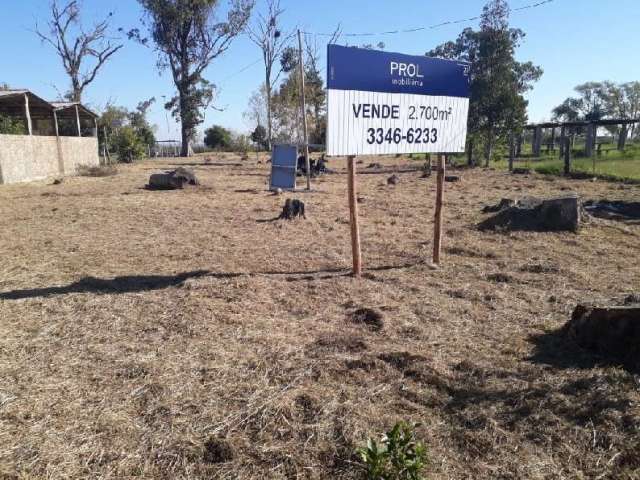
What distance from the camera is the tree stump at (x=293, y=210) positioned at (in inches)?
396

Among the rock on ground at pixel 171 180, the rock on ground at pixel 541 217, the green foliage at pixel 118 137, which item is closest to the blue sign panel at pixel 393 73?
the rock on ground at pixel 541 217

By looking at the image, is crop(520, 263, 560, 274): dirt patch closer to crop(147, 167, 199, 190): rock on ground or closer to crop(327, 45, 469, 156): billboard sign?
crop(327, 45, 469, 156): billboard sign

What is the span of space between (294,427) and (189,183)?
47.5 feet

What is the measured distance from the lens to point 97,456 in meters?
2.62

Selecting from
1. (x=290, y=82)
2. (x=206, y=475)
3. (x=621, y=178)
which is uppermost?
(x=290, y=82)

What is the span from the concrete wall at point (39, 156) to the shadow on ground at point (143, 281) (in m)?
14.9

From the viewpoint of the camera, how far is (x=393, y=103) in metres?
5.62

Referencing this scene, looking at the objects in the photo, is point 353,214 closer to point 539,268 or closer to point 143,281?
point 539,268

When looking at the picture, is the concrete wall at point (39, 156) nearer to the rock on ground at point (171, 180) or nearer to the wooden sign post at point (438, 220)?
the rock on ground at point (171, 180)

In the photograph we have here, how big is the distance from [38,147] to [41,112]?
935cm

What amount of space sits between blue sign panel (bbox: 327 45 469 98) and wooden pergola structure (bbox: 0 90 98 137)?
19.9m

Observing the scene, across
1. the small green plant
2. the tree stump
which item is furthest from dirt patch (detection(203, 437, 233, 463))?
the tree stump

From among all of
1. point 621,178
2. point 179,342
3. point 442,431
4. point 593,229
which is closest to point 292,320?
point 179,342

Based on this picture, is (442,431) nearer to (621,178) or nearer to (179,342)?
(179,342)
